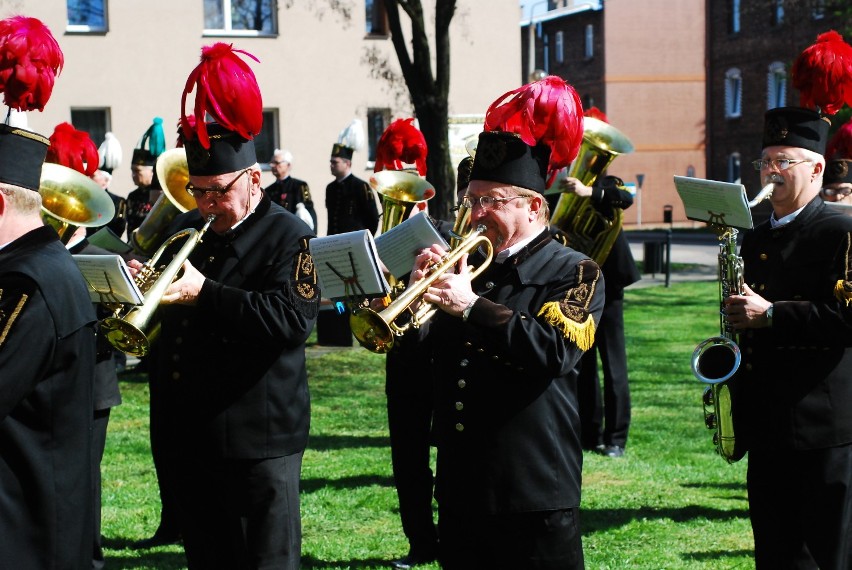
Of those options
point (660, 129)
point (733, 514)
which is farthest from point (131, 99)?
point (660, 129)

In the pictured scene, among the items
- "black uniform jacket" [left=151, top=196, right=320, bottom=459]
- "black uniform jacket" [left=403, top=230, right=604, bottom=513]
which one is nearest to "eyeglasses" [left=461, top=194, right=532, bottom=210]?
"black uniform jacket" [left=403, top=230, right=604, bottom=513]

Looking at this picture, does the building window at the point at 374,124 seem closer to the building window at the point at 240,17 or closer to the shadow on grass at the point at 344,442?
the building window at the point at 240,17

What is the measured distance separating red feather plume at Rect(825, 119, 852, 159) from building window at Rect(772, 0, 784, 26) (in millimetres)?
39370

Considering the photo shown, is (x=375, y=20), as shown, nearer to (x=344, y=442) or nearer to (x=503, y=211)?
(x=344, y=442)

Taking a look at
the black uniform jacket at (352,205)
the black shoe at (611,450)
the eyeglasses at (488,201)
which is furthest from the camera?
the black uniform jacket at (352,205)

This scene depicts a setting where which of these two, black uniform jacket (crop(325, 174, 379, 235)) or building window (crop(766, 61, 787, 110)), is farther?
building window (crop(766, 61, 787, 110))

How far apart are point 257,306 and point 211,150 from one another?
67 cm

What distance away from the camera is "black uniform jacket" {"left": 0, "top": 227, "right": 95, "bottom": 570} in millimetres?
3408

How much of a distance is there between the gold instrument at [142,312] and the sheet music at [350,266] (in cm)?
69

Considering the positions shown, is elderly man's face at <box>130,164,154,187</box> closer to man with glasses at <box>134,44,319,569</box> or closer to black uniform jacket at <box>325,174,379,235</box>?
black uniform jacket at <box>325,174,379,235</box>

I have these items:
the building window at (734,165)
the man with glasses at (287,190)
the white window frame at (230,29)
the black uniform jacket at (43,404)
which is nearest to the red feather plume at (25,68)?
the black uniform jacket at (43,404)

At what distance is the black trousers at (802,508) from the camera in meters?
4.91

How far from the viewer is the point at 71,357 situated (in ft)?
11.7

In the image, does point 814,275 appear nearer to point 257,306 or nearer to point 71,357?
point 257,306
